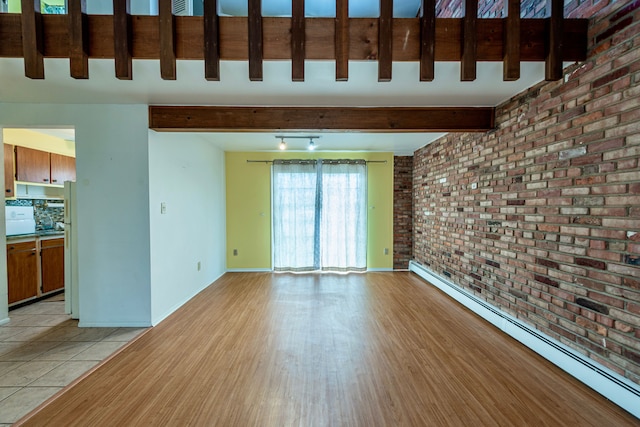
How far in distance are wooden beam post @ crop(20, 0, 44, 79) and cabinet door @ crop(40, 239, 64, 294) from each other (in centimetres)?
278

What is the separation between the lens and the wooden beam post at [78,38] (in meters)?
1.78

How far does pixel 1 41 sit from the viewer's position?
1802 millimetres

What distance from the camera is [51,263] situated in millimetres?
3592

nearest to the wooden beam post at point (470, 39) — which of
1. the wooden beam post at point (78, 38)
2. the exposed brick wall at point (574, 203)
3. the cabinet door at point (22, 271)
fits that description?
the exposed brick wall at point (574, 203)

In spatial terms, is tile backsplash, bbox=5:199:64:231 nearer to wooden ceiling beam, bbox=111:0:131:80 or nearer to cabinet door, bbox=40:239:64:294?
cabinet door, bbox=40:239:64:294

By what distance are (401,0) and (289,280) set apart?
4.64m

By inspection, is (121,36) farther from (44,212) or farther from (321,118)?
(44,212)

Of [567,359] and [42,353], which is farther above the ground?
[567,359]

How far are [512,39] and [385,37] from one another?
0.89m

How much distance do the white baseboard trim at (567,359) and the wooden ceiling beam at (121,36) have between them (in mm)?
3825

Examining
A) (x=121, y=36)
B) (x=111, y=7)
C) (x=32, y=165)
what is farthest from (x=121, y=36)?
(x=32, y=165)

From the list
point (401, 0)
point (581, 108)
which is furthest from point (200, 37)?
point (401, 0)

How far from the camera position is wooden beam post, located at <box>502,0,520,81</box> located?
182 centimetres

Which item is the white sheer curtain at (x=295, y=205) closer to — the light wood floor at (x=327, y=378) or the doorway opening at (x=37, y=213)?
the light wood floor at (x=327, y=378)
